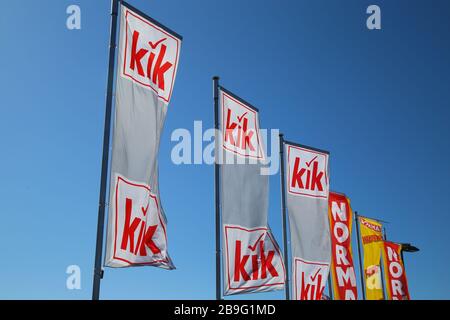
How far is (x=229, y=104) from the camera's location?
14289 mm

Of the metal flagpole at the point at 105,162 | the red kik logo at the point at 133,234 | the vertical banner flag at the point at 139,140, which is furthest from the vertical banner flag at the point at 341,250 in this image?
the metal flagpole at the point at 105,162

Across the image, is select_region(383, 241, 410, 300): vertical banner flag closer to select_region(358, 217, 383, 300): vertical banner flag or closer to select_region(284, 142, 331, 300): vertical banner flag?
select_region(358, 217, 383, 300): vertical banner flag

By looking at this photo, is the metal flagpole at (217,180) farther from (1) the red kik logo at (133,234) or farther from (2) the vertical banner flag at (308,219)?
(2) the vertical banner flag at (308,219)

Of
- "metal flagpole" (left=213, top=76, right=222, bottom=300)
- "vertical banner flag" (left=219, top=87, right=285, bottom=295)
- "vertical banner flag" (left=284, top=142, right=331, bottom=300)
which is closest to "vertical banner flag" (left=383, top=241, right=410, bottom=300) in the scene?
"vertical banner flag" (left=284, top=142, right=331, bottom=300)

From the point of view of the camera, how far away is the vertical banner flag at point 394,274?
2828cm

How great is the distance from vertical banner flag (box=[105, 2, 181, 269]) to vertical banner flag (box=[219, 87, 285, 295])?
2.75m

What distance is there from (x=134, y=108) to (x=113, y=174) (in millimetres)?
1640

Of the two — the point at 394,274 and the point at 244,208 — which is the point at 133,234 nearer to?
the point at 244,208

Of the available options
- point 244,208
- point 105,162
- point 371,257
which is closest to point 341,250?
point 371,257

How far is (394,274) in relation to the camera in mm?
28688

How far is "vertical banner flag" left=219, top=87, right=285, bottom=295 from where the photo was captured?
12.9 meters

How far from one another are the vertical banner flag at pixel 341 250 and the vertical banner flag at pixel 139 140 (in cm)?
1114

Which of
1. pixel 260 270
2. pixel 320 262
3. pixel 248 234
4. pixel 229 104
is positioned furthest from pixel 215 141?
pixel 320 262
